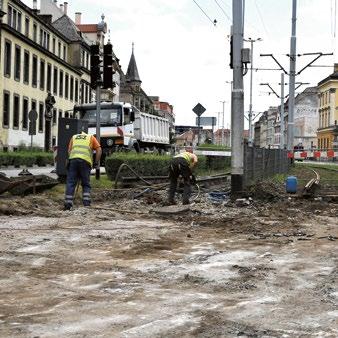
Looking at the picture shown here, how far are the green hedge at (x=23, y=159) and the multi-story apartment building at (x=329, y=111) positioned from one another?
203ft

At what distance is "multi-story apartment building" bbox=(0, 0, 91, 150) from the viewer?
44562 millimetres

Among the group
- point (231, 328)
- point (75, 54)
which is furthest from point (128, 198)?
point (75, 54)

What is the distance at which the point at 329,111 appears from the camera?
318 feet

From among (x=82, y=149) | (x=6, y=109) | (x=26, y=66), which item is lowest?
(x=82, y=149)

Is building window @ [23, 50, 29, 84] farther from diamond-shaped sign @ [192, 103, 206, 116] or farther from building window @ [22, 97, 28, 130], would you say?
diamond-shaped sign @ [192, 103, 206, 116]

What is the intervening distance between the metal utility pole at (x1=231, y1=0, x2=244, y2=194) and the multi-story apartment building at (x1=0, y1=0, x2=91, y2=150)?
1202 inches

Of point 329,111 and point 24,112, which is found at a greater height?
point 329,111

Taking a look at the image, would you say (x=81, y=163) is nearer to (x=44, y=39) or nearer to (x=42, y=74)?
(x=42, y=74)

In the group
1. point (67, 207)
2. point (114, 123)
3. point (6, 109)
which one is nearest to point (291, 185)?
point (67, 207)

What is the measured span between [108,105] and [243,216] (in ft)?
47.5

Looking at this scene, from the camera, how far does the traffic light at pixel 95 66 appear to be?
649 inches

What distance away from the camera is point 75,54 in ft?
219

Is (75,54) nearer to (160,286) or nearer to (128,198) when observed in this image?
(128,198)

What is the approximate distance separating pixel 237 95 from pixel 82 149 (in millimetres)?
4455
